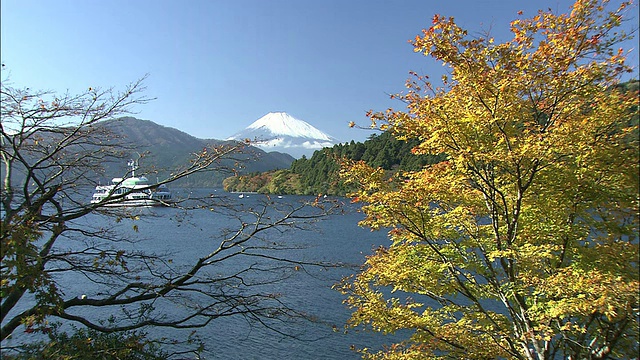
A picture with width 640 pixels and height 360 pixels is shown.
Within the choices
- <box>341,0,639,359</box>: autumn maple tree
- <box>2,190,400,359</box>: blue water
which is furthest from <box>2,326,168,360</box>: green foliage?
<box>341,0,639,359</box>: autumn maple tree

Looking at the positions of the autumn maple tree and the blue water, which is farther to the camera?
the blue water

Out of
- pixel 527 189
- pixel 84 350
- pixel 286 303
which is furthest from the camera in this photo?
pixel 286 303

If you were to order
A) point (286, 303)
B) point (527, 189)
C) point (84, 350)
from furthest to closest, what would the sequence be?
point (286, 303) < point (527, 189) < point (84, 350)

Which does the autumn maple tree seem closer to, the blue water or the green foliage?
the blue water

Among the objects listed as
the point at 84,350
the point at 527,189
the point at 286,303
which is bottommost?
the point at 286,303

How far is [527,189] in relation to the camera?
648cm

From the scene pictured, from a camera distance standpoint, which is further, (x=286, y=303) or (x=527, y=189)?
(x=286, y=303)

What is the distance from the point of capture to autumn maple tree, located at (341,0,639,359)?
520 cm

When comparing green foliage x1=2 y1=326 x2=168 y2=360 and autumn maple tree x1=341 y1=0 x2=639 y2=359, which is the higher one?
autumn maple tree x1=341 y1=0 x2=639 y2=359

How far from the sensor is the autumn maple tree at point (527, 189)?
5.20m

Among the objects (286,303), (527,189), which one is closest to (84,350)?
(527,189)

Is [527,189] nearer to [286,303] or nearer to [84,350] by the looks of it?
[84,350]

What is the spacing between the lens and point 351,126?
712cm

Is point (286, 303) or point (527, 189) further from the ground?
point (527, 189)
